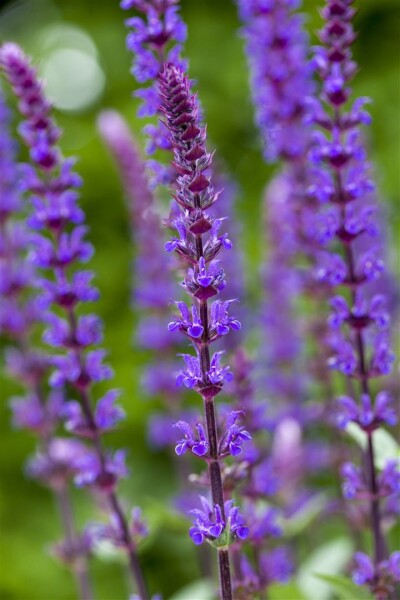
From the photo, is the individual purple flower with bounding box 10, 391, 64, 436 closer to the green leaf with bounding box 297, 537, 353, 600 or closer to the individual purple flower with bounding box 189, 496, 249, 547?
the green leaf with bounding box 297, 537, 353, 600

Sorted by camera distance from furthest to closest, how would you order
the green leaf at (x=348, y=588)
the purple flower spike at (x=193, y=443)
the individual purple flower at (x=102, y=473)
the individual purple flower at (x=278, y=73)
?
the individual purple flower at (x=278, y=73)
the individual purple flower at (x=102, y=473)
the green leaf at (x=348, y=588)
the purple flower spike at (x=193, y=443)

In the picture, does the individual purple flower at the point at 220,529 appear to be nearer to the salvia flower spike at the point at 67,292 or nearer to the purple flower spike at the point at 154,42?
Answer: the salvia flower spike at the point at 67,292

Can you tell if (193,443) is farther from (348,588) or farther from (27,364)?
(27,364)

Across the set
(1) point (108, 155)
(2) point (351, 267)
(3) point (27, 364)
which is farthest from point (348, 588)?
(1) point (108, 155)

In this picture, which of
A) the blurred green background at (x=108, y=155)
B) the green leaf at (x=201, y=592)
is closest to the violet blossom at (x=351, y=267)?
the green leaf at (x=201, y=592)

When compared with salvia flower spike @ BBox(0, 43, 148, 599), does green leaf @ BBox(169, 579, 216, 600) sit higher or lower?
lower

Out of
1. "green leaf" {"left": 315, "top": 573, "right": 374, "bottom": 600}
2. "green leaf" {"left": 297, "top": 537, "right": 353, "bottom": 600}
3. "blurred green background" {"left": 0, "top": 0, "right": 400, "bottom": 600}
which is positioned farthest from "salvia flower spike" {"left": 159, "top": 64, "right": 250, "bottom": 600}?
"blurred green background" {"left": 0, "top": 0, "right": 400, "bottom": 600}
